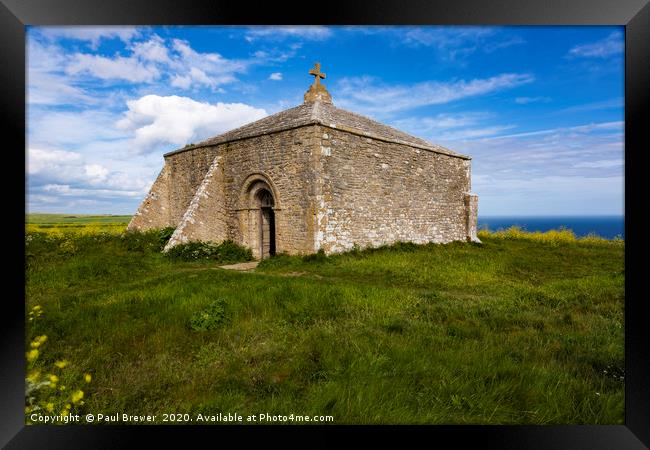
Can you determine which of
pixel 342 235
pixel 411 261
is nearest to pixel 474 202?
pixel 411 261

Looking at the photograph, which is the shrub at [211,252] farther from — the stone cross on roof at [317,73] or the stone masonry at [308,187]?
the stone cross on roof at [317,73]

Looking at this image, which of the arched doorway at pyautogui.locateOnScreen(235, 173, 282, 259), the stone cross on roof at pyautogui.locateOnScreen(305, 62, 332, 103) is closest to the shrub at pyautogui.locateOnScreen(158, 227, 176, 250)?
the arched doorway at pyautogui.locateOnScreen(235, 173, 282, 259)

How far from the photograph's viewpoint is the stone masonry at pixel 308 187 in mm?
10086

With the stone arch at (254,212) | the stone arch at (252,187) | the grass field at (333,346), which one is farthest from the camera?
the stone arch at (254,212)

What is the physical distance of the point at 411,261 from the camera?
395 inches

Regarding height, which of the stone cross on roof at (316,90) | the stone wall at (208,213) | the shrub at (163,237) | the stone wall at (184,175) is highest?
the stone cross on roof at (316,90)

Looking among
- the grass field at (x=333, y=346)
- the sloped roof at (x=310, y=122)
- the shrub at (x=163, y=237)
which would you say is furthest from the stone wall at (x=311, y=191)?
the grass field at (x=333, y=346)

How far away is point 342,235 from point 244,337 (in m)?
6.79

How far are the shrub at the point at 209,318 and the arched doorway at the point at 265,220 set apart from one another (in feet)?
23.5

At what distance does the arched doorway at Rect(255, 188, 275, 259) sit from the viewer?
11.8m

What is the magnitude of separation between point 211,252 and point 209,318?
22.5 feet

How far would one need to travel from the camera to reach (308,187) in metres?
9.94

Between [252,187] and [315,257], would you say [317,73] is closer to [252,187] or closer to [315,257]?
[252,187]
